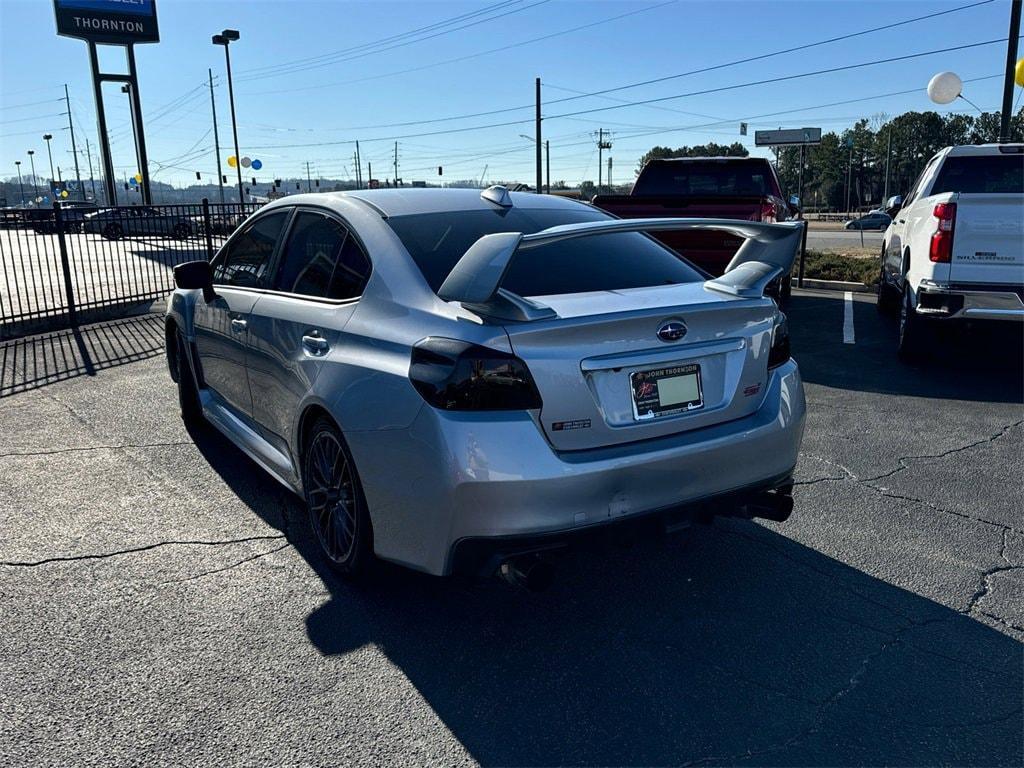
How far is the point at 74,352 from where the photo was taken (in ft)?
29.8

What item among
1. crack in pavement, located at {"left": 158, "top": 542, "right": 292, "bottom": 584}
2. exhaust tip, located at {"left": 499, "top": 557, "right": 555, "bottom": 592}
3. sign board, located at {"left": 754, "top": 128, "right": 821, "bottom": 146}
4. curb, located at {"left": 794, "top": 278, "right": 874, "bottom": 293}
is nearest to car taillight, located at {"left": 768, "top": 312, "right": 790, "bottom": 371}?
exhaust tip, located at {"left": 499, "top": 557, "right": 555, "bottom": 592}

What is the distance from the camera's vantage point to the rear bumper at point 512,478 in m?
2.62

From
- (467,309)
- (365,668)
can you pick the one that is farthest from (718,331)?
(365,668)

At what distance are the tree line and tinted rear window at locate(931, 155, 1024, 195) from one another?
8971cm

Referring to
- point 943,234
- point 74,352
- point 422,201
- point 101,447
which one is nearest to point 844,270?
point 943,234

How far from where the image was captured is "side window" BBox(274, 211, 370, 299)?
3451 mm

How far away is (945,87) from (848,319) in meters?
8.50

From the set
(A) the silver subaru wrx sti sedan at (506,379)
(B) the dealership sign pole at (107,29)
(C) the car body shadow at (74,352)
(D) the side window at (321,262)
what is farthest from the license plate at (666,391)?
(B) the dealership sign pole at (107,29)

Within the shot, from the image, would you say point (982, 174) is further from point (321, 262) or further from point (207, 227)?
point (207, 227)

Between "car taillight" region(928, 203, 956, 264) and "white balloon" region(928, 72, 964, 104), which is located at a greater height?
"white balloon" region(928, 72, 964, 104)

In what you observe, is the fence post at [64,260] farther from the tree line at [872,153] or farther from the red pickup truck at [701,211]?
the tree line at [872,153]

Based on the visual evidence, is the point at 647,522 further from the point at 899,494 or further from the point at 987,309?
the point at 987,309

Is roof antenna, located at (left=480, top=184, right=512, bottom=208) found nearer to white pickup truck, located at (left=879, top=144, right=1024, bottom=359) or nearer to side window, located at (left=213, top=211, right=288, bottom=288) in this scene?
side window, located at (left=213, top=211, right=288, bottom=288)

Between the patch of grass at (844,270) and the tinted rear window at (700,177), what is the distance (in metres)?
2.97
